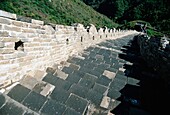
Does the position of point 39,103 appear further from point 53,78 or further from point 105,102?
point 105,102

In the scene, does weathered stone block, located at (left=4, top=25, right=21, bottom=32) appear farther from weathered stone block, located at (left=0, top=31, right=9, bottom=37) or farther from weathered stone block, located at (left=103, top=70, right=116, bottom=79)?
weathered stone block, located at (left=103, top=70, right=116, bottom=79)

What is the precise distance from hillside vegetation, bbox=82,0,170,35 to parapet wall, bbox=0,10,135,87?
1604 inches

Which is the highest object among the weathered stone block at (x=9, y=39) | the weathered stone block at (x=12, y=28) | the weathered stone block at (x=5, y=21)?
the weathered stone block at (x=5, y=21)

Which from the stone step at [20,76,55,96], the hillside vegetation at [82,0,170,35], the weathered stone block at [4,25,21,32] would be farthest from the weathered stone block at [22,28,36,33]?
the hillside vegetation at [82,0,170,35]

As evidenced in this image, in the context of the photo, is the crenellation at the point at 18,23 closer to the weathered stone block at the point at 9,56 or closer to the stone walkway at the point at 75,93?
the weathered stone block at the point at 9,56

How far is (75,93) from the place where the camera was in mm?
2869

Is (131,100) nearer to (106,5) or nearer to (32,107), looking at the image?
(32,107)

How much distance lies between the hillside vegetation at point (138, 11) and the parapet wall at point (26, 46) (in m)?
40.7

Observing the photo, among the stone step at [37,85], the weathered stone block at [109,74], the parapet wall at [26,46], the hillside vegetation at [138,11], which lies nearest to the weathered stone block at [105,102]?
the stone step at [37,85]

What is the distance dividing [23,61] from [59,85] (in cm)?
73

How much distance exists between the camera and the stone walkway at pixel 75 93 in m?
2.15

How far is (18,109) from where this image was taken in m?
1.91

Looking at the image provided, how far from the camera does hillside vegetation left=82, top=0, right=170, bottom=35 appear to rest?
49.7 m

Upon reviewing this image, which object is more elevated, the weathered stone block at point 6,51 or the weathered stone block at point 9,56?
the weathered stone block at point 6,51
